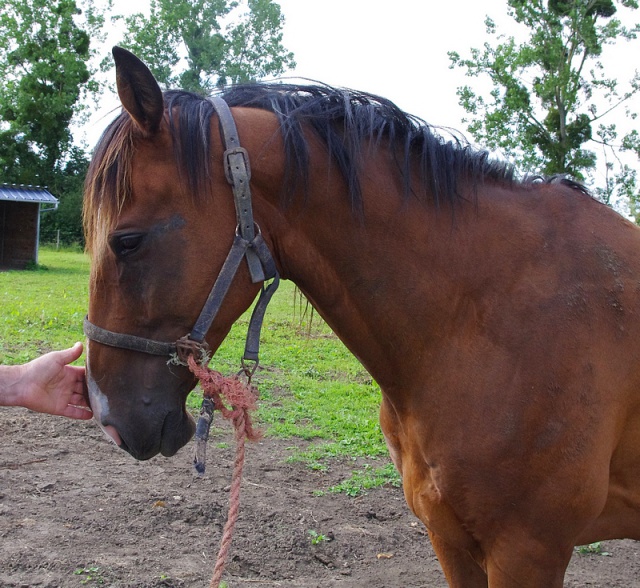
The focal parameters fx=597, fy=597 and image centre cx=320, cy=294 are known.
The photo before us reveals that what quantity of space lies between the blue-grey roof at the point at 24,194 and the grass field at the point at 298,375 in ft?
33.7

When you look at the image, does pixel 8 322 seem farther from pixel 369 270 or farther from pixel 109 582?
pixel 369 270

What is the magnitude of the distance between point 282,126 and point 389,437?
1212 mm

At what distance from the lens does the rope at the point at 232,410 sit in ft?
6.05

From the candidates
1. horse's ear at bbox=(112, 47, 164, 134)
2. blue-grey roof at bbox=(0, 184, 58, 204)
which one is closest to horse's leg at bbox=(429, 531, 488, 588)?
horse's ear at bbox=(112, 47, 164, 134)

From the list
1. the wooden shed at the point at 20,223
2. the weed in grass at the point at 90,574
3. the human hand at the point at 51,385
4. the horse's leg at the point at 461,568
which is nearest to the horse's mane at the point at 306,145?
the human hand at the point at 51,385

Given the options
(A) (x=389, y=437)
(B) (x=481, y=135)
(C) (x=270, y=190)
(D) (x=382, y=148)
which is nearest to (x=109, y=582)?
(A) (x=389, y=437)

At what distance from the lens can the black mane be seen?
A: 186cm

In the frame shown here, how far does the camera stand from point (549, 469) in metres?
1.81

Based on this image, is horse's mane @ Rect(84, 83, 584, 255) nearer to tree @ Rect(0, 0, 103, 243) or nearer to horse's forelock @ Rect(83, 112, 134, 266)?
horse's forelock @ Rect(83, 112, 134, 266)

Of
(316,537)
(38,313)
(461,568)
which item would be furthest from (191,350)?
(38,313)

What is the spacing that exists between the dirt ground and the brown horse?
5.26 feet

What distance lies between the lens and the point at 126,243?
171cm

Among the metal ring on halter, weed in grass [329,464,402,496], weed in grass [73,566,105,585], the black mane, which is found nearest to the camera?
the metal ring on halter

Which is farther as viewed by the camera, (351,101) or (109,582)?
(109,582)
